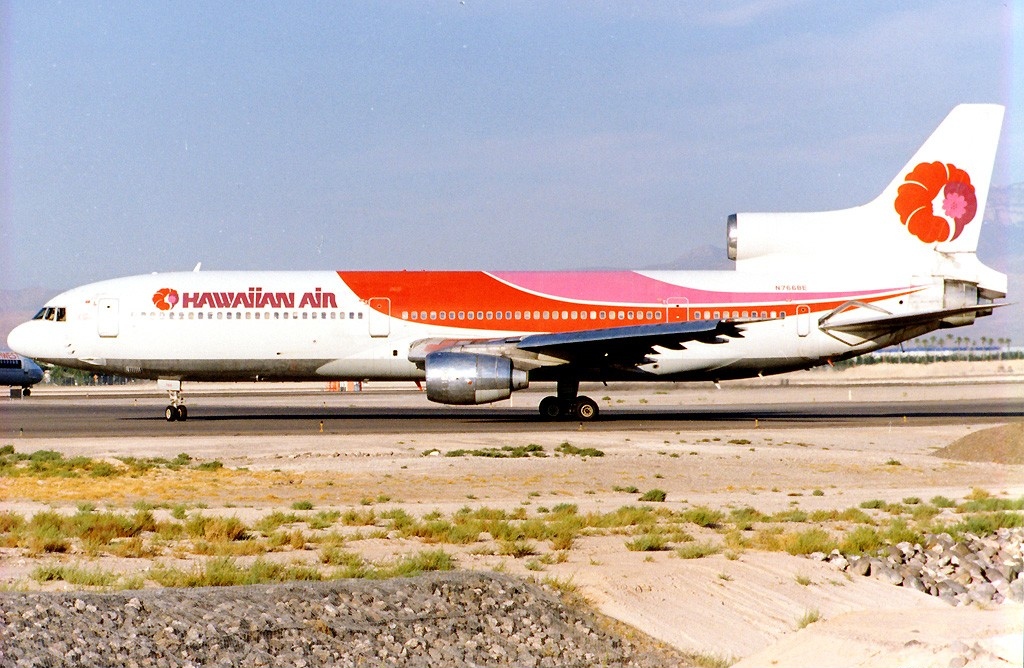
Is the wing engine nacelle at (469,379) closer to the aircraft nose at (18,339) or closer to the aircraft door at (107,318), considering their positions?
the aircraft door at (107,318)

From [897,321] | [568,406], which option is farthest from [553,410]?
[897,321]

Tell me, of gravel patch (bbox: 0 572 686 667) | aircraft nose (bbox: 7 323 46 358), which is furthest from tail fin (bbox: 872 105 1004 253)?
gravel patch (bbox: 0 572 686 667)

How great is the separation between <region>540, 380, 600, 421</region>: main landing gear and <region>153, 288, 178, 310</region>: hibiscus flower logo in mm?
10827

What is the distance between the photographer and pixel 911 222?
3225cm

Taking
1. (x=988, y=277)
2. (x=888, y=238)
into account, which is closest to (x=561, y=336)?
(x=888, y=238)

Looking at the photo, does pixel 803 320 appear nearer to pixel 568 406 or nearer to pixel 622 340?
pixel 622 340

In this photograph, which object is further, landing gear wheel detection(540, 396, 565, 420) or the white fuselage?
landing gear wheel detection(540, 396, 565, 420)

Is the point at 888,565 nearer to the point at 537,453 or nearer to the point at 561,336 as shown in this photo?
the point at 537,453

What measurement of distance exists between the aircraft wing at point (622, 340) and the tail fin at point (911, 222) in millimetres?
3521

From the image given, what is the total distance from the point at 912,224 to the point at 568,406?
1102cm

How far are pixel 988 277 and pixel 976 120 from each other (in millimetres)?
4593

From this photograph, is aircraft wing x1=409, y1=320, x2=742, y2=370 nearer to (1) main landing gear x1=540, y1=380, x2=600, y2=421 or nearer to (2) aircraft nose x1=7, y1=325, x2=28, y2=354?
(1) main landing gear x1=540, y1=380, x2=600, y2=421

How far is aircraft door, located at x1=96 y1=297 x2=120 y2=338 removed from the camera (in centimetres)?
3191

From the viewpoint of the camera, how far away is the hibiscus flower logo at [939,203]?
32125 mm
